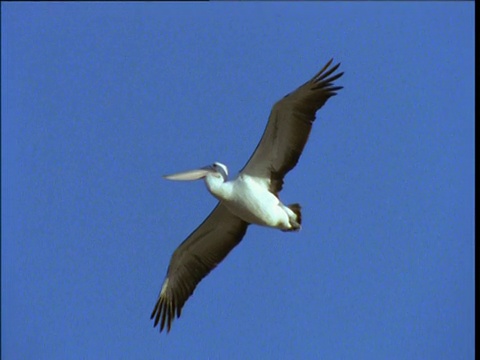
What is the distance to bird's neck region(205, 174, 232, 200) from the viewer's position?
11867mm

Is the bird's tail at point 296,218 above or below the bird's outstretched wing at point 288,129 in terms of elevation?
below

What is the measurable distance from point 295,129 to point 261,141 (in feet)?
1.40

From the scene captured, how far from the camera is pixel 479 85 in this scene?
9781mm

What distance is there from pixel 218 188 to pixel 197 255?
127 centimetres

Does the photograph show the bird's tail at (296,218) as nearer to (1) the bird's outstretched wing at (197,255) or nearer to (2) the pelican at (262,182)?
(2) the pelican at (262,182)

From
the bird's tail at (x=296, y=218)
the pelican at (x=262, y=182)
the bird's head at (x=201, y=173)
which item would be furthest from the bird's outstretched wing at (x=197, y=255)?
the bird's tail at (x=296, y=218)

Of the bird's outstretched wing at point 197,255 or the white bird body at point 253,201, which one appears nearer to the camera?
the white bird body at point 253,201

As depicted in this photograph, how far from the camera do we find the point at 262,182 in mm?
12039

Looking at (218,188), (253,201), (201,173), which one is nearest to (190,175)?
(201,173)

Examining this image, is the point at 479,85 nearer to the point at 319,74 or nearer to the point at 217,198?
the point at 319,74

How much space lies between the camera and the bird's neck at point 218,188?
1187 centimetres

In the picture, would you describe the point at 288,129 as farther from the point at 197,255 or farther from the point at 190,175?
the point at 197,255

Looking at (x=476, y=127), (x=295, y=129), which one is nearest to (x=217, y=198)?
(x=295, y=129)

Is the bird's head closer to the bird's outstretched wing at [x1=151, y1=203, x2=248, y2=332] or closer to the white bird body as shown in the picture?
the white bird body
